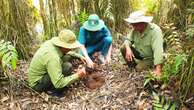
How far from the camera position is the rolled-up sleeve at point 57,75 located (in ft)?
14.8

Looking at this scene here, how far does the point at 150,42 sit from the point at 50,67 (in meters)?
1.23

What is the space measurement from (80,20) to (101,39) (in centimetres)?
84

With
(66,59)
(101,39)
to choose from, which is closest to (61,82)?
(66,59)

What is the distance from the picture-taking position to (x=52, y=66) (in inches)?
177

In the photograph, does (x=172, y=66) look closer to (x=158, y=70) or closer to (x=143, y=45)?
Answer: (x=158, y=70)

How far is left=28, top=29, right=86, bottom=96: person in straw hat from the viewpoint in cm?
452

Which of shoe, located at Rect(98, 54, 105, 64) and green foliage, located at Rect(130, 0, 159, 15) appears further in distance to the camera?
green foliage, located at Rect(130, 0, 159, 15)

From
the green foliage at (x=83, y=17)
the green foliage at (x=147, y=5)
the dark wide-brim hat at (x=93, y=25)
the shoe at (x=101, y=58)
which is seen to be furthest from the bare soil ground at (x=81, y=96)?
the green foliage at (x=147, y=5)

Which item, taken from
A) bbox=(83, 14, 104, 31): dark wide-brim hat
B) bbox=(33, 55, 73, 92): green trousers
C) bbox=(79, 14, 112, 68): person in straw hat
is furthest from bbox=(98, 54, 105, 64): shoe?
bbox=(33, 55, 73, 92): green trousers

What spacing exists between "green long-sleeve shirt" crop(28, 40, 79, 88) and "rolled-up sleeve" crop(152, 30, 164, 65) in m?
0.91

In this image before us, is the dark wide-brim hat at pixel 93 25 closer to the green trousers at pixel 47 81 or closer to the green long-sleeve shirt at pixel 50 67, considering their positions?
the green trousers at pixel 47 81

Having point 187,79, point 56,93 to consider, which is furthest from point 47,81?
point 187,79

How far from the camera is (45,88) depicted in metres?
4.80

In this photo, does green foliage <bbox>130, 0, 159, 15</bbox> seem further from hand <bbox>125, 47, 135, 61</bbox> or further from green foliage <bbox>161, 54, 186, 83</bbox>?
green foliage <bbox>161, 54, 186, 83</bbox>
